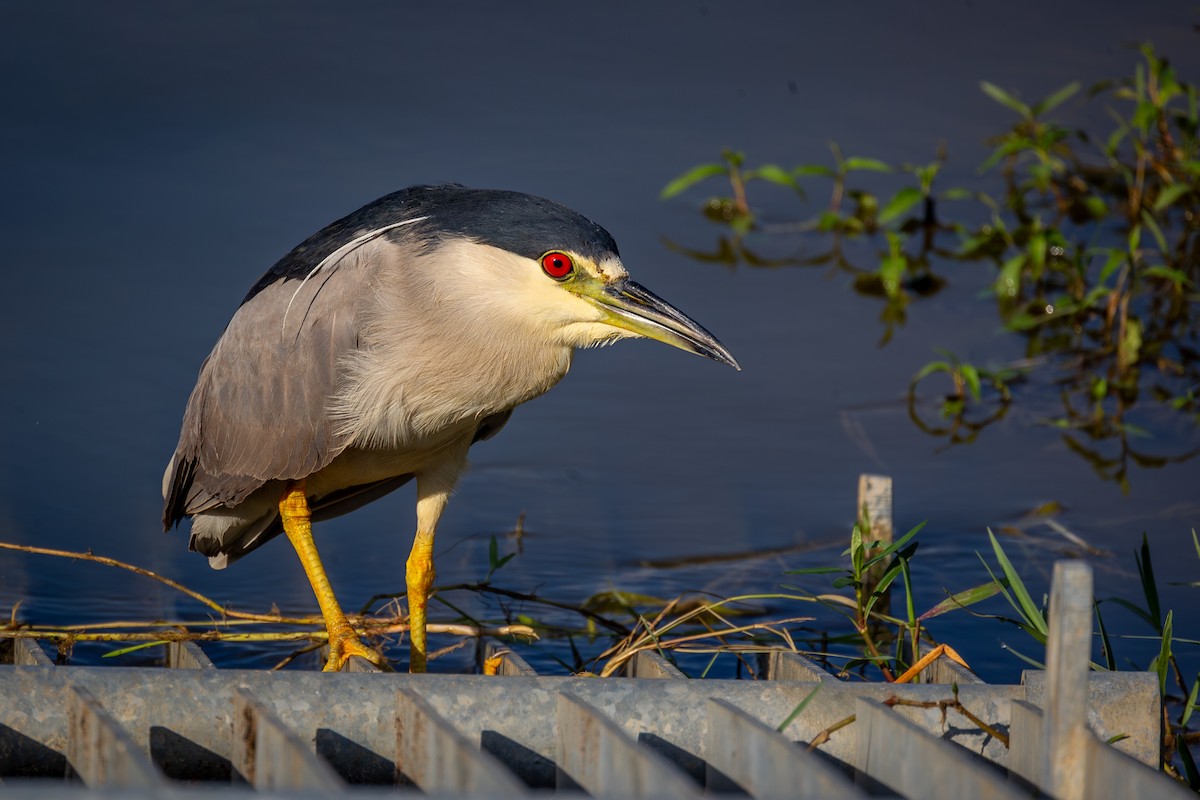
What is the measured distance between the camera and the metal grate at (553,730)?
2301 millimetres

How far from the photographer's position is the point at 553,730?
2.90m

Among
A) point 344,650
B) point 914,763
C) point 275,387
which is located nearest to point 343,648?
point 344,650

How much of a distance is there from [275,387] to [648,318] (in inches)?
40.4

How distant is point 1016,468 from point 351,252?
3.27 metres

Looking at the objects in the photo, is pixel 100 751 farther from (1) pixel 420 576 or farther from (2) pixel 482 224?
(1) pixel 420 576

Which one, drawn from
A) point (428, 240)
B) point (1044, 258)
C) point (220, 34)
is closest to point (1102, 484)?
point (1044, 258)

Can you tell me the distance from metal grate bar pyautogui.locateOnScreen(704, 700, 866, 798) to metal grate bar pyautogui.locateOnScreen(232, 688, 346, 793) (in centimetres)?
65

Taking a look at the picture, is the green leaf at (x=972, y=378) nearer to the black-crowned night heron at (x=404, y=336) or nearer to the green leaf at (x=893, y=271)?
the green leaf at (x=893, y=271)

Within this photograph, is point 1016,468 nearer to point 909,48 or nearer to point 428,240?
point 428,240

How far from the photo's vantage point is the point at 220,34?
9766 millimetres

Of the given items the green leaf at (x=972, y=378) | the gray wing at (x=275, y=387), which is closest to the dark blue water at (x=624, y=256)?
the green leaf at (x=972, y=378)

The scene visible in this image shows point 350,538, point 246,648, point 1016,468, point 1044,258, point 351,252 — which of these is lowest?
point 246,648

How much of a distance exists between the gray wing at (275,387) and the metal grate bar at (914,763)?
5.93 feet

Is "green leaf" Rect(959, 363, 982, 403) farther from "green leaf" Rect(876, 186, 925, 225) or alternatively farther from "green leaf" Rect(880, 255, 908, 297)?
"green leaf" Rect(876, 186, 925, 225)
